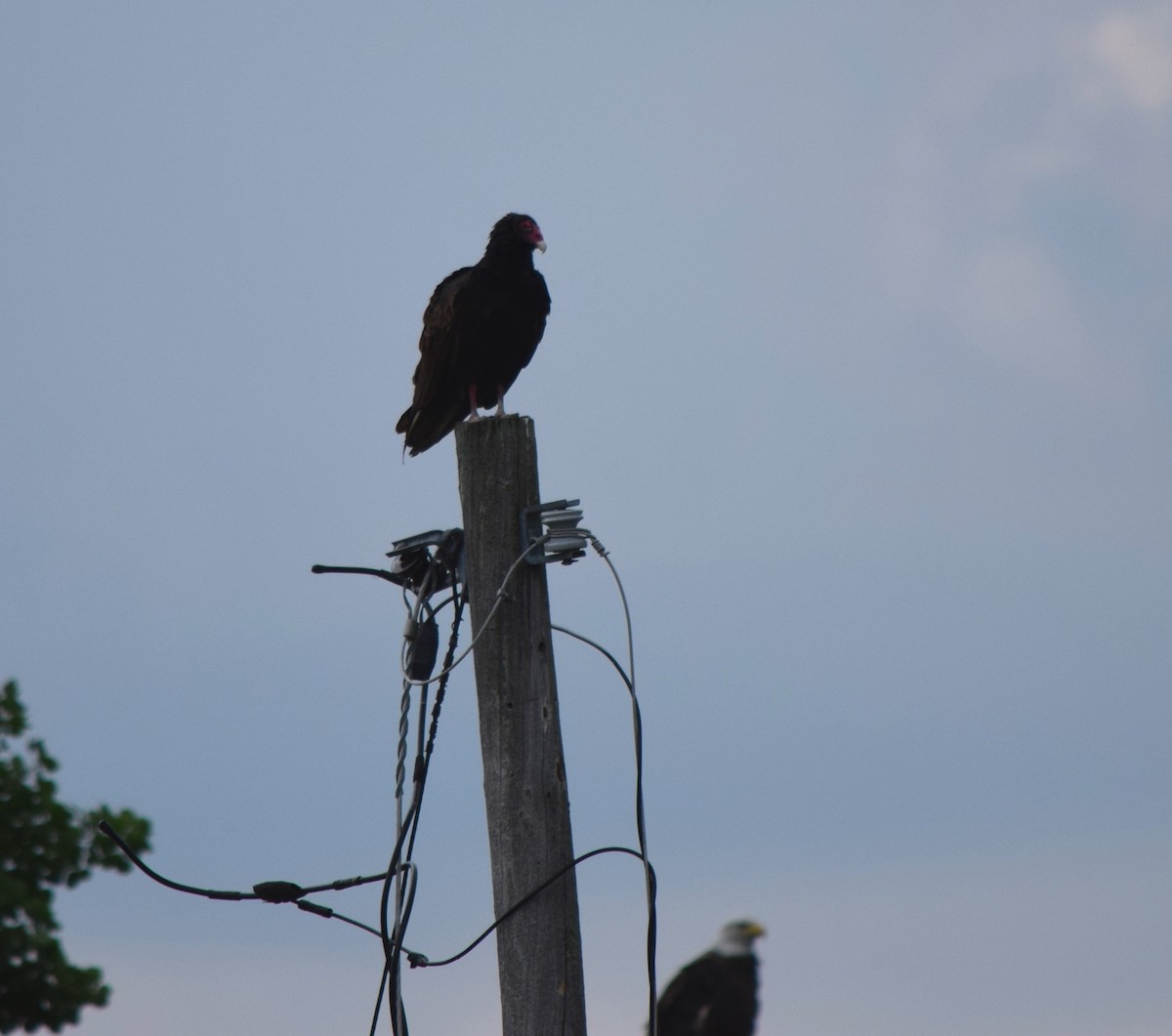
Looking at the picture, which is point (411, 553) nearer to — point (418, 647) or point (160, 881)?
point (418, 647)

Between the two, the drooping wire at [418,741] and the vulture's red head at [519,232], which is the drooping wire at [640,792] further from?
the vulture's red head at [519,232]

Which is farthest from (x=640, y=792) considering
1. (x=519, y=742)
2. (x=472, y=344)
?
(x=472, y=344)

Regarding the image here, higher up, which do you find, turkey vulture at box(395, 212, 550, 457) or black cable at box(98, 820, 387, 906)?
turkey vulture at box(395, 212, 550, 457)

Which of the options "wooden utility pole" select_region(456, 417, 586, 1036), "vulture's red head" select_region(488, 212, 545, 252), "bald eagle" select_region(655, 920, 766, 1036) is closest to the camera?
"wooden utility pole" select_region(456, 417, 586, 1036)

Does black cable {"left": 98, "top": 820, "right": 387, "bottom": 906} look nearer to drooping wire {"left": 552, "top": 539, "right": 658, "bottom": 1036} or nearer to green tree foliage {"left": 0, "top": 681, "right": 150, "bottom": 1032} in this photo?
drooping wire {"left": 552, "top": 539, "right": 658, "bottom": 1036}

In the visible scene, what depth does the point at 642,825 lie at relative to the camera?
12.0 feet

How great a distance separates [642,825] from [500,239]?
3819 mm

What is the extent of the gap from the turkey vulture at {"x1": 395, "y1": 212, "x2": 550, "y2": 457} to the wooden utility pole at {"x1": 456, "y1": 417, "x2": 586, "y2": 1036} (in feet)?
8.20

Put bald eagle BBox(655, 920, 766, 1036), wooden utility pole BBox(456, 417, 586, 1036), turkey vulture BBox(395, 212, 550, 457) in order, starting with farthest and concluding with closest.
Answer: turkey vulture BBox(395, 212, 550, 457)
bald eagle BBox(655, 920, 766, 1036)
wooden utility pole BBox(456, 417, 586, 1036)

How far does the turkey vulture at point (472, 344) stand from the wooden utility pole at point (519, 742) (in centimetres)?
250

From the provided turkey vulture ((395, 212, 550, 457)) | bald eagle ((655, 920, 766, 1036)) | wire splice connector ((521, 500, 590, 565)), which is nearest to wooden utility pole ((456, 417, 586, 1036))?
wire splice connector ((521, 500, 590, 565))

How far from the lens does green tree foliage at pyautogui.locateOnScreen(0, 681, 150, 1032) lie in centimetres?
725

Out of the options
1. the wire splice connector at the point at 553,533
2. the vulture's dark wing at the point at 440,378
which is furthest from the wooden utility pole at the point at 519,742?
the vulture's dark wing at the point at 440,378

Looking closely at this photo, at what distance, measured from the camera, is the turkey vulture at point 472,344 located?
628 cm
